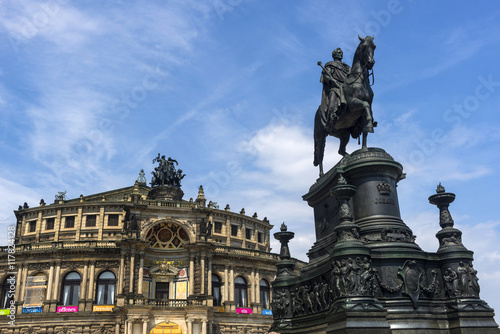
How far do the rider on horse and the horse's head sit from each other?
0.75 meters

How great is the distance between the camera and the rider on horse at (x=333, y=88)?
39.3ft

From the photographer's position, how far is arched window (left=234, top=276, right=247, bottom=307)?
180 feet

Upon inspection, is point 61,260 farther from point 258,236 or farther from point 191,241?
point 258,236

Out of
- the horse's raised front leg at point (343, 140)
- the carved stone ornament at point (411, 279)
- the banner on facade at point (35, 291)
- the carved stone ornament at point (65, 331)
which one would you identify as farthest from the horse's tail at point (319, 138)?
the banner on facade at point (35, 291)

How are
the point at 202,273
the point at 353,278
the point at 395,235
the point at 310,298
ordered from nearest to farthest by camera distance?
the point at 353,278 < the point at 395,235 < the point at 310,298 < the point at 202,273

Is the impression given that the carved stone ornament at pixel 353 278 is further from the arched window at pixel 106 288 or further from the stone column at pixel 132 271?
the arched window at pixel 106 288

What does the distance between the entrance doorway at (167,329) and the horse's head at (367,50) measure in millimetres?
41810

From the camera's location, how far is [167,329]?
46.9 metres

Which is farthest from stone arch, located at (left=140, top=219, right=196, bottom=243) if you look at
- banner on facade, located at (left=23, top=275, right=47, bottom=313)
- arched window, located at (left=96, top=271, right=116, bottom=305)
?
banner on facade, located at (left=23, top=275, right=47, bottom=313)

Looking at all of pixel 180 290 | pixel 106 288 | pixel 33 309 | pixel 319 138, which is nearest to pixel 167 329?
pixel 180 290

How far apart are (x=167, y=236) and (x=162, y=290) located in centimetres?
634

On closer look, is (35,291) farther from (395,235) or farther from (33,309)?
(395,235)

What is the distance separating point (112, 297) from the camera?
51125 millimetres

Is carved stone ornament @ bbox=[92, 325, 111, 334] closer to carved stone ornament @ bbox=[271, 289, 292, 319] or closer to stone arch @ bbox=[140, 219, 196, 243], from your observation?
stone arch @ bbox=[140, 219, 196, 243]
